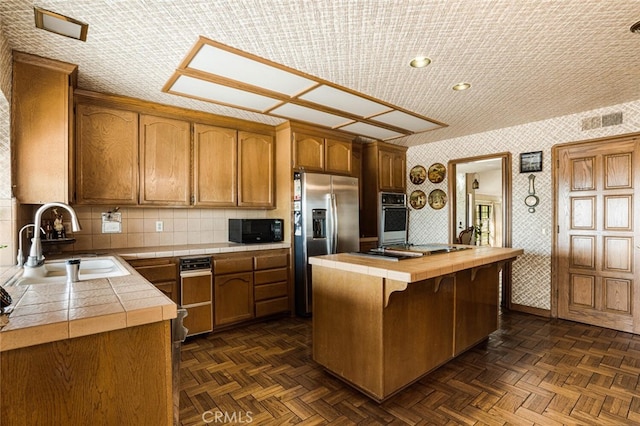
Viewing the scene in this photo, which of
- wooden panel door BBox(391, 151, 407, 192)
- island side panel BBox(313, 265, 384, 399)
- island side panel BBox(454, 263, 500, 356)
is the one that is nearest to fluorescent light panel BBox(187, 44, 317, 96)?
island side panel BBox(313, 265, 384, 399)

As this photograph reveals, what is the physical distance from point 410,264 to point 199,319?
2.14 metres

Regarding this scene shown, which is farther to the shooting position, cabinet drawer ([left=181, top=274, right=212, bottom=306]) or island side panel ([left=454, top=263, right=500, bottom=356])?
cabinet drawer ([left=181, top=274, right=212, bottom=306])

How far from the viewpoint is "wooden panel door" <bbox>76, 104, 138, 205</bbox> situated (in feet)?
9.28

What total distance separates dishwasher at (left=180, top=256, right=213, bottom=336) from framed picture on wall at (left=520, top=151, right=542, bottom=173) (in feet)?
12.6

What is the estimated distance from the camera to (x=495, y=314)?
3008 mm

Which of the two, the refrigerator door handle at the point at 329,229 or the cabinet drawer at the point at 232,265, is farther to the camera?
the refrigerator door handle at the point at 329,229

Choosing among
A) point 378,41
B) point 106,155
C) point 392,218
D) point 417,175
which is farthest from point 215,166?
point 417,175

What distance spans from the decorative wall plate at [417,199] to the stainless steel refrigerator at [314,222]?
5.23 ft

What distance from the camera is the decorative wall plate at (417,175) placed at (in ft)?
16.6

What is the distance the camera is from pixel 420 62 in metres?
2.34

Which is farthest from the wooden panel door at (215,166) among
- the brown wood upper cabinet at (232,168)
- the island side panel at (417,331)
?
the island side panel at (417,331)

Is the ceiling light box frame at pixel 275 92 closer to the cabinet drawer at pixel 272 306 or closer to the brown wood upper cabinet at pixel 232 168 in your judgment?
the brown wood upper cabinet at pixel 232 168

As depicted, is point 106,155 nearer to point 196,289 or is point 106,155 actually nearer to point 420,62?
point 196,289

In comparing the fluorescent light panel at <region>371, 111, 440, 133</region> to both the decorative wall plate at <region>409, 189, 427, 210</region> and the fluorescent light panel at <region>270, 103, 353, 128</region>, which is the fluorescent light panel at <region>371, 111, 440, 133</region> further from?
the decorative wall plate at <region>409, 189, 427, 210</region>
